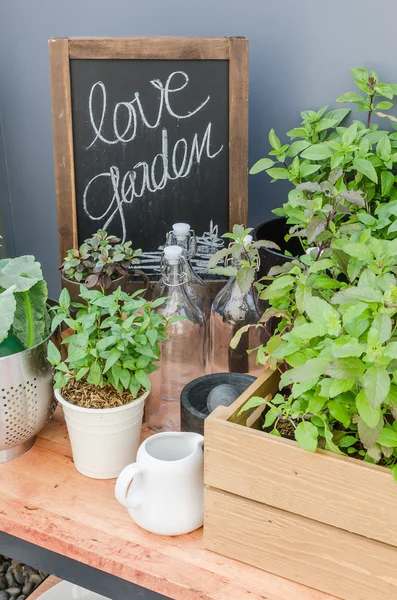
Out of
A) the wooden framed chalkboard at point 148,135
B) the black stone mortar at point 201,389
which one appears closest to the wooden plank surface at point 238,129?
the wooden framed chalkboard at point 148,135

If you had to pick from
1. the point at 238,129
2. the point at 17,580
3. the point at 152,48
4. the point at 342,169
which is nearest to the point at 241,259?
the point at 342,169

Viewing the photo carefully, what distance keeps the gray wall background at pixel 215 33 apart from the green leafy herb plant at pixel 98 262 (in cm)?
37

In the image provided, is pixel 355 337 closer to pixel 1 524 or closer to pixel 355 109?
pixel 1 524

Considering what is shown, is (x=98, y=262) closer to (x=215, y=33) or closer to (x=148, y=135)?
(x=148, y=135)

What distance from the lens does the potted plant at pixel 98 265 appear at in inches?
46.8

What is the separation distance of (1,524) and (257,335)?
0.55 m

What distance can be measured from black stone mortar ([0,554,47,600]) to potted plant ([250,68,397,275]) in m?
0.92

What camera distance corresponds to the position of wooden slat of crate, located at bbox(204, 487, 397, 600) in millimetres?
760

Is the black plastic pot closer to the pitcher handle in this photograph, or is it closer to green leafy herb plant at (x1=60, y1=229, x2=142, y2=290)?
green leafy herb plant at (x1=60, y1=229, x2=142, y2=290)

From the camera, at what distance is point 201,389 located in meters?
1.06

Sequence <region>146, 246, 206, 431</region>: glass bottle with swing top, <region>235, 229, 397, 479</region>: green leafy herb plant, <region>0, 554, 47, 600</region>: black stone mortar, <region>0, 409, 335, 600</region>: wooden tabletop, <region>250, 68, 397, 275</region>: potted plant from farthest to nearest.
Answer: <region>0, 554, 47, 600</region>: black stone mortar < <region>146, 246, 206, 431</region>: glass bottle with swing top < <region>250, 68, 397, 275</region>: potted plant < <region>0, 409, 335, 600</region>: wooden tabletop < <region>235, 229, 397, 479</region>: green leafy herb plant

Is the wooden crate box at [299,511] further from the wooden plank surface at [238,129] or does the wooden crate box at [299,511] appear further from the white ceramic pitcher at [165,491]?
the wooden plank surface at [238,129]

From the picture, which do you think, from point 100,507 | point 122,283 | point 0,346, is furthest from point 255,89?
point 100,507

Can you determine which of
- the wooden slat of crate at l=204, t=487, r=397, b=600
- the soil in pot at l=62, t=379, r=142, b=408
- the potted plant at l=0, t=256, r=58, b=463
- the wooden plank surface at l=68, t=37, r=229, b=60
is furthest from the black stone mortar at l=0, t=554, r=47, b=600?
the wooden plank surface at l=68, t=37, r=229, b=60
